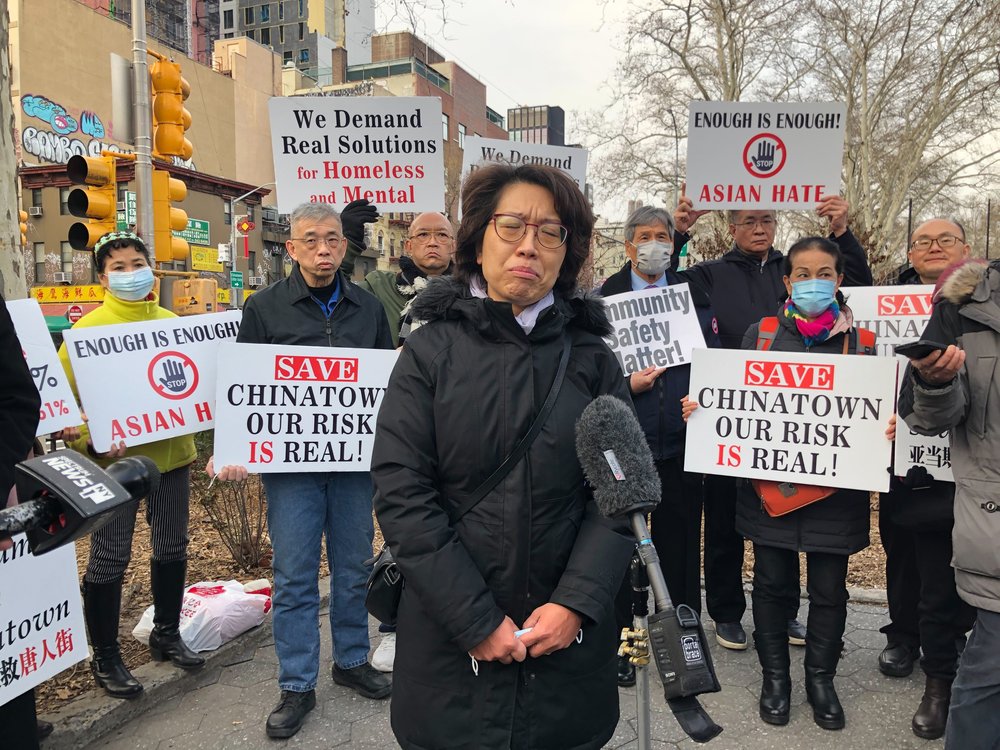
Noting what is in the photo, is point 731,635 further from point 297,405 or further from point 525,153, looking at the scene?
point 525,153

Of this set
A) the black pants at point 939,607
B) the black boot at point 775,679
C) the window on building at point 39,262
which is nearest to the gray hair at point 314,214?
the black boot at point 775,679

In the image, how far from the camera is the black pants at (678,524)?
13.4 ft

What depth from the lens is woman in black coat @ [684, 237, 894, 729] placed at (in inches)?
137

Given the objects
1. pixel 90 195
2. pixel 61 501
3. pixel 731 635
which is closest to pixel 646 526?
pixel 61 501

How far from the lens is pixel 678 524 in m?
4.10

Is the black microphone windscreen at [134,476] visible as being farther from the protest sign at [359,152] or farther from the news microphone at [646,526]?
the protest sign at [359,152]

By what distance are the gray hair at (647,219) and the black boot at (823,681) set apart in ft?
7.42

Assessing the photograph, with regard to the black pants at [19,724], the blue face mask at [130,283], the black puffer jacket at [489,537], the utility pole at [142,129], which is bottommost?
the black pants at [19,724]

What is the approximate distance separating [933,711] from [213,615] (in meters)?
3.69

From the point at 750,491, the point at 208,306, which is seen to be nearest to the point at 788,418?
the point at 750,491

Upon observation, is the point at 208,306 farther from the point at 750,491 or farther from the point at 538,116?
the point at 538,116

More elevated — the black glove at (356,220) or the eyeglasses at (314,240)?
the black glove at (356,220)

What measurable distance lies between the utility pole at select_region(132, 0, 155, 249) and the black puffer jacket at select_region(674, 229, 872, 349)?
6.03 meters

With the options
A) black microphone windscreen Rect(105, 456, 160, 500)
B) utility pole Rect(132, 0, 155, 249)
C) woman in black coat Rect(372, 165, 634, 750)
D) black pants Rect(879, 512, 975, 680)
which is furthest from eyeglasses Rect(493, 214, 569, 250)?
utility pole Rect(132, 0, 155, 249)
